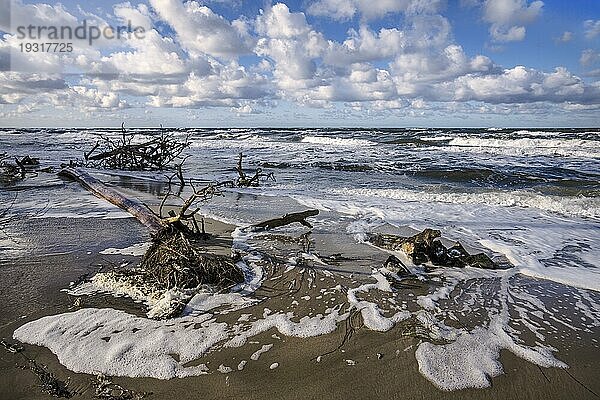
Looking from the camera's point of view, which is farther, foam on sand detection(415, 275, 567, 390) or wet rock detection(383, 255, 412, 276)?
wet rock detection(383, 255, 412, 276)

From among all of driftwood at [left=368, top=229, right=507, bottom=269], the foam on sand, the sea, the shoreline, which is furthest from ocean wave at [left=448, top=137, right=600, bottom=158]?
the shoreline

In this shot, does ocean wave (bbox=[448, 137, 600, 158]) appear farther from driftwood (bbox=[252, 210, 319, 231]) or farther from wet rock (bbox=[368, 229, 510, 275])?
driftwood (bbox=[252, 210, 319, 231])

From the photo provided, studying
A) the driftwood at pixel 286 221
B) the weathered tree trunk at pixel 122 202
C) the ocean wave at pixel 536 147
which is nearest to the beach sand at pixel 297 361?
the weathered tree trunk at pixel 122 202

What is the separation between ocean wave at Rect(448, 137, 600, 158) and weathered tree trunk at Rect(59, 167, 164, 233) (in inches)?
864

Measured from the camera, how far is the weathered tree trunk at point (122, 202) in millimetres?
5949

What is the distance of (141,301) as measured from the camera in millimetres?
3662

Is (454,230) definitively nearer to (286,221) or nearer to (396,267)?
(396,267)

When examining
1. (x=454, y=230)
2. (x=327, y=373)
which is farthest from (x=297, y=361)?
(x=454, y=230)

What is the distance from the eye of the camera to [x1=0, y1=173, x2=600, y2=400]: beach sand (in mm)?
2545

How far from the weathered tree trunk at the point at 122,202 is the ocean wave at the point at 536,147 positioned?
2196 centimetres

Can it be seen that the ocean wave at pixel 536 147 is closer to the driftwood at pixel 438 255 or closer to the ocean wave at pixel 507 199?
the ocean wave at pixel 507 199

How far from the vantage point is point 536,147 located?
2744cm

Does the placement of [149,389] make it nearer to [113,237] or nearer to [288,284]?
[288,284]

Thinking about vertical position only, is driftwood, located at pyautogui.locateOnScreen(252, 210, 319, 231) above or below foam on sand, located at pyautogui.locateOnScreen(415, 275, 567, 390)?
above
